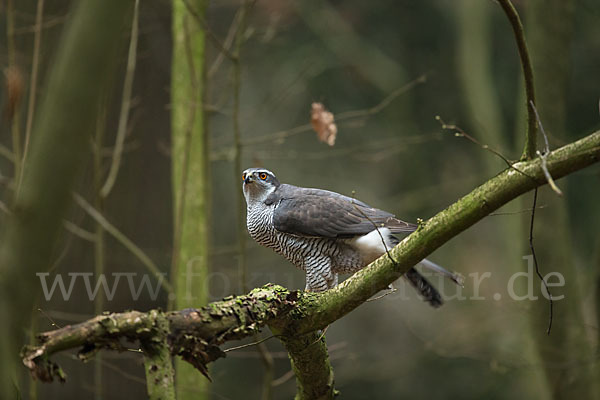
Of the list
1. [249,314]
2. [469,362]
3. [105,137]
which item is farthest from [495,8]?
[249,314]

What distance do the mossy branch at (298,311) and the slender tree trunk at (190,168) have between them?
171cm

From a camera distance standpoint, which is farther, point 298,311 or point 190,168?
point 190,168

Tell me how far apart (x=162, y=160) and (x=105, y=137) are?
0.67 meters

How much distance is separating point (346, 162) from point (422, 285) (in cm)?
597

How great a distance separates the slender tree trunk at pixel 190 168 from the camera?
4.67 metres

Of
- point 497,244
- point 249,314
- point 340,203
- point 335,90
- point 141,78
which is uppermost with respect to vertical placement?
point 335,90

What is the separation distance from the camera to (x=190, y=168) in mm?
4938

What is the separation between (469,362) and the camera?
8977 millimetres

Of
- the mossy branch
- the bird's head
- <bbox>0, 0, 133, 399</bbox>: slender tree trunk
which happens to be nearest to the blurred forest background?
the bird's head

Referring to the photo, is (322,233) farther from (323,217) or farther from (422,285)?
(422,285)

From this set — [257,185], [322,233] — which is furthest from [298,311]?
[257,185]

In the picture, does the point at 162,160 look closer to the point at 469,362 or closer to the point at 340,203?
the point at 340,203

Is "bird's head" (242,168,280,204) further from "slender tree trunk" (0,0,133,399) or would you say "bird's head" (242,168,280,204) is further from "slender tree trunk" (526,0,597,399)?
"slender tree trunk" (0,0,133,399)

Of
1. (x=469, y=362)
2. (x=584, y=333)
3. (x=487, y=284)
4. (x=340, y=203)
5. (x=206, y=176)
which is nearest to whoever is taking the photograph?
(x=340, y=203)
